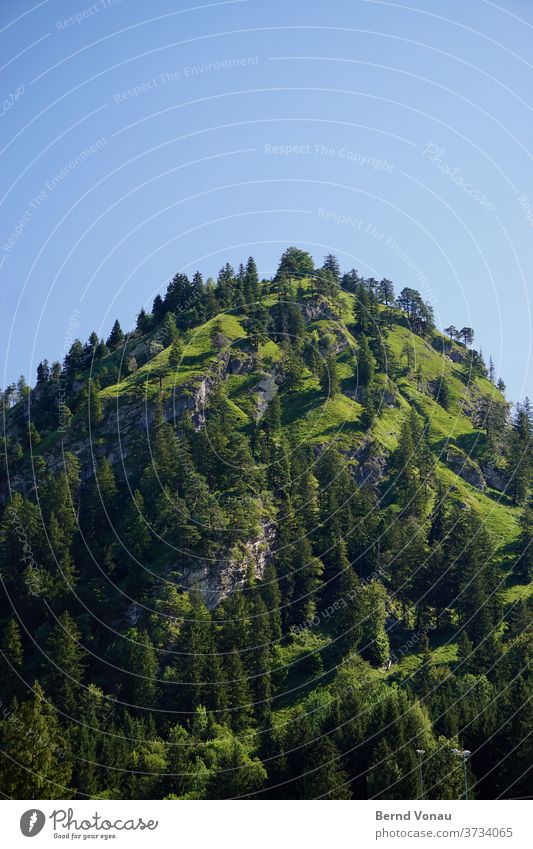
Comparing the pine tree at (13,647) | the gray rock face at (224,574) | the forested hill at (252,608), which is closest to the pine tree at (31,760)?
the forested hill at (252,608)

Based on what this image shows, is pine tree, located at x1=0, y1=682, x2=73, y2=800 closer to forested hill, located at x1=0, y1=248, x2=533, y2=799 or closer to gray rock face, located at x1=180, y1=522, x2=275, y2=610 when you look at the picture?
forested hill, located at x1=0, y1=248, x2=533, y2=799

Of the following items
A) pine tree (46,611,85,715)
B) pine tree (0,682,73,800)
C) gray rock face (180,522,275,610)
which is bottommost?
pine tree (0,682,73,800)

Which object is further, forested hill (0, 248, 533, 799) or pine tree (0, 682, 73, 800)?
forested hill (0, 248, 533, 799)

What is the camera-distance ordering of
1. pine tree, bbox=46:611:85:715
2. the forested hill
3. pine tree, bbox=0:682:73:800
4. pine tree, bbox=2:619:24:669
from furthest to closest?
pine tree, bbox=2:619:24:669 < pine tree, bbox=46:611:85:715 < the forested hill < pine tree, bbox=0:682:73:800

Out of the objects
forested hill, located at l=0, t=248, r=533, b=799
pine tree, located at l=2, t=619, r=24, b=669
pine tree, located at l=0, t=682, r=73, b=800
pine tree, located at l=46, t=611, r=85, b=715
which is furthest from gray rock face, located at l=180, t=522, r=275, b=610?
pine tree, located at l=0, t=682, r=73, b=800

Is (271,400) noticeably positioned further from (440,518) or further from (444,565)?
(444,565)

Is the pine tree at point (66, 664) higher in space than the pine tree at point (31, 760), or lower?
higher

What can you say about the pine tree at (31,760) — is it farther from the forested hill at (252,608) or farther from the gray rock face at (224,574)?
the gray rock face at (224,574)

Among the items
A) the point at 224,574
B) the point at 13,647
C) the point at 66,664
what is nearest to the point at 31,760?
the point at 66,664
